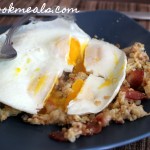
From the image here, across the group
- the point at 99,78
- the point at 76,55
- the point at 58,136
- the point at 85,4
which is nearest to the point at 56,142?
the point at 58,136

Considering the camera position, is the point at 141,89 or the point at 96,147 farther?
the point at 141,89

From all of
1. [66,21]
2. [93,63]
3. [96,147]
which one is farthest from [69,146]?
[66,21]

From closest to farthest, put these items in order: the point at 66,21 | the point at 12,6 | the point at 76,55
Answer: the point at 76,55, the point at 66,21, the point at 12,6

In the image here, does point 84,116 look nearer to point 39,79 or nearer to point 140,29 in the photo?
point 39,79

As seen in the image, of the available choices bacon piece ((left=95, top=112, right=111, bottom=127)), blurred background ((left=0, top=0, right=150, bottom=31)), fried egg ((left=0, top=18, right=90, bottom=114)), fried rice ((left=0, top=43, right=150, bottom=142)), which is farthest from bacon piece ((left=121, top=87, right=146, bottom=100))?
blurred background ((left=0, top=0, right=150, bottom=31))

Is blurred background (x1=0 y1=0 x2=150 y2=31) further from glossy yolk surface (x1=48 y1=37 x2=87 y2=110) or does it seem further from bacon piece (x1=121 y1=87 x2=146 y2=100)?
bacon piece (x1=121 y1=87 x2=146 y2=100)

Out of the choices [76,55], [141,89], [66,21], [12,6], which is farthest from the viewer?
[12,6]

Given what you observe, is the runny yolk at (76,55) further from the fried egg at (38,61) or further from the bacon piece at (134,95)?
the bacon piece at (134,95)

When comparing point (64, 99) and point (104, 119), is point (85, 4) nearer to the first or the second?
point (64, 99)
